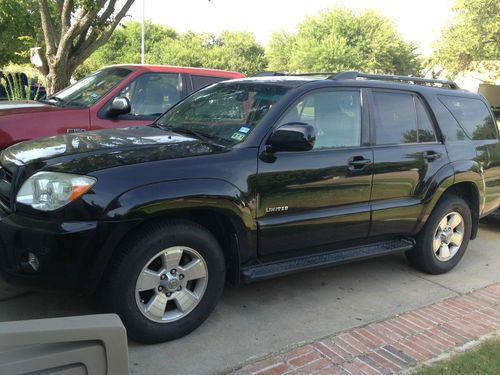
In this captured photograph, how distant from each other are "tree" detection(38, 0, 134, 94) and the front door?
670 cm

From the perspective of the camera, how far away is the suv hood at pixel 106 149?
314 cm

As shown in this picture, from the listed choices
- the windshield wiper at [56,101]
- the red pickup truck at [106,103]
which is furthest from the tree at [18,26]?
the red pickup truck at [106,103]

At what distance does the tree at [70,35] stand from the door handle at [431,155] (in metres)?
7.05

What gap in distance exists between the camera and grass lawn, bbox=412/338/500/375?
3.08 meters

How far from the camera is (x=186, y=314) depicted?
11.0 ft

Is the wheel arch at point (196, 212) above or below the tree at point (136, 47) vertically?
below

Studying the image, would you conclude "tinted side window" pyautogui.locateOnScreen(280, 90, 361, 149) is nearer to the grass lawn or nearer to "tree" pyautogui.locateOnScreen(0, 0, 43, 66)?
the grass lawn

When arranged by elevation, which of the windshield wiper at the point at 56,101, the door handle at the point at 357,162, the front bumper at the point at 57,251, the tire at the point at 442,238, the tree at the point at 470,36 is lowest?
the tire at the point at 442,238

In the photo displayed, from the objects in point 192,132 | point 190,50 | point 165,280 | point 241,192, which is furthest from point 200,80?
point 190,50

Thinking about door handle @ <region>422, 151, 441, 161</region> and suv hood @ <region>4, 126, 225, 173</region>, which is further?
door handle @ <region>422, 151, 441, 161</region>

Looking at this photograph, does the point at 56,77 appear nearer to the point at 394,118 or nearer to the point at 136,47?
the point at 394,118

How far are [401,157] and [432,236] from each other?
0.93 meters

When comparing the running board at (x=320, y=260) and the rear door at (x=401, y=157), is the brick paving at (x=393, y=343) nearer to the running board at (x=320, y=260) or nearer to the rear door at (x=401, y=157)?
the running board at (x=320, y=260)

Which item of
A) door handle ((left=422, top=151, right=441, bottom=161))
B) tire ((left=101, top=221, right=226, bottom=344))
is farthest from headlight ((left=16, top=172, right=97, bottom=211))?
door handle ((left=422, top=151, right=441, bottom=161))
